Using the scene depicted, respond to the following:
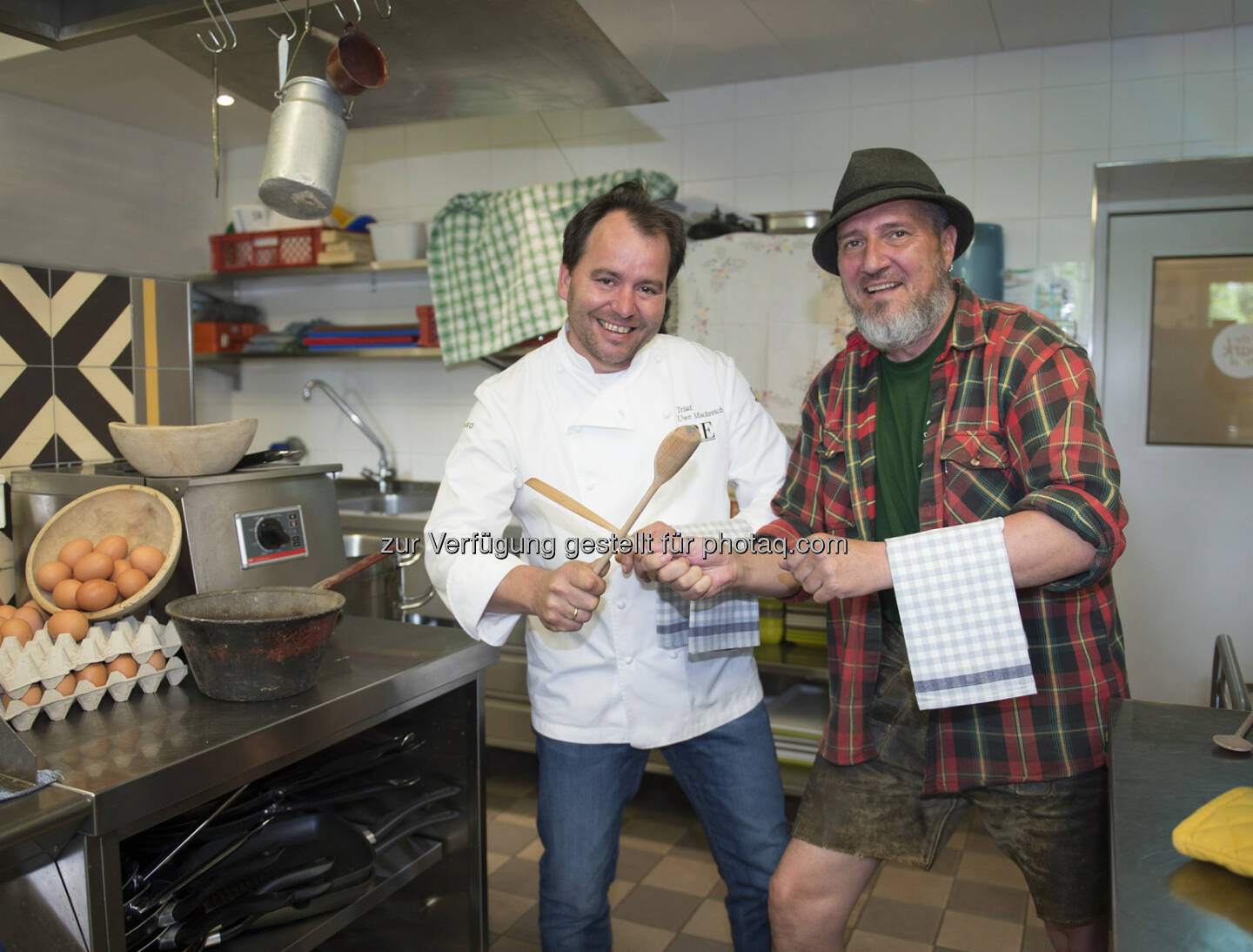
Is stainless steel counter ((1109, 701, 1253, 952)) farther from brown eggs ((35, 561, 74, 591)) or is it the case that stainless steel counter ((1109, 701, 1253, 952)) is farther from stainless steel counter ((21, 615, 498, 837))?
brown eggs ((35, 561, 74, 591))

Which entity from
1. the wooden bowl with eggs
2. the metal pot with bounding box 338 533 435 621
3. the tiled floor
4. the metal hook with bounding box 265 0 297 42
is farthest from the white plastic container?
the wooden bowl with eggs

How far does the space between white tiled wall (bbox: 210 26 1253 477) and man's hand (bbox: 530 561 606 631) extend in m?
2.48

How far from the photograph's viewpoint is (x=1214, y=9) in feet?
9.71

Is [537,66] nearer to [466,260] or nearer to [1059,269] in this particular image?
[466,260]

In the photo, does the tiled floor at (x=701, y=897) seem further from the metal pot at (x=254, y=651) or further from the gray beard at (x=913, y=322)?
the gray beard at (x=913, y=322)

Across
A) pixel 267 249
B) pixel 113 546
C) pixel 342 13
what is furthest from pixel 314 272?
pixel 113 546

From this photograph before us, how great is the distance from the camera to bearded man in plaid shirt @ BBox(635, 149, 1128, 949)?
149 cm

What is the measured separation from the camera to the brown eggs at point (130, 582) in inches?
66.5

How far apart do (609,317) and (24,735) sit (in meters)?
1.15

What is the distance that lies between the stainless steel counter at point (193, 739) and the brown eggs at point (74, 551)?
33cm

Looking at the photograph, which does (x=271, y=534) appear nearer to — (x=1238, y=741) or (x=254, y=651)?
(x=254, y=651)

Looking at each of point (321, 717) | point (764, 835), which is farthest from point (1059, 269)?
point (321, 717)

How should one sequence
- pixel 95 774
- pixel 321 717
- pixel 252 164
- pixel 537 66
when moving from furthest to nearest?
pixel 252 164 → pixel 537 66 → pixel 321 717 → pixel 95 774

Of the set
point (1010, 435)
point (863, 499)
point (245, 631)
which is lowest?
point (245, 631)
